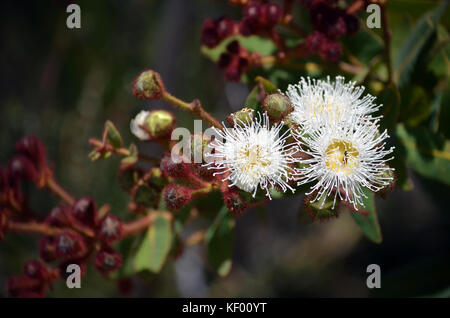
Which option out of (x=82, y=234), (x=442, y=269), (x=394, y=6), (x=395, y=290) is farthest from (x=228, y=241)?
(x=394, y=6)

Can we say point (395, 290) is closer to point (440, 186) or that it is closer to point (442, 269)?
point (442, 269)

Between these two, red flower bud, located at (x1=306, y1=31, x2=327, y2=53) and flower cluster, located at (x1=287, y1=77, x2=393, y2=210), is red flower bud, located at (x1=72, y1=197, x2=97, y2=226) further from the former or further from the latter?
red flower bud, located at (x1=306, y1=31, x2=327, y2=53)

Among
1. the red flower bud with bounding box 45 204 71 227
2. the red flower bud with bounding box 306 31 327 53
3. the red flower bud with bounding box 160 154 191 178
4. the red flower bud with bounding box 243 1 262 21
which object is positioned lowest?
the red flower bud with bounding box 45 204 71 227

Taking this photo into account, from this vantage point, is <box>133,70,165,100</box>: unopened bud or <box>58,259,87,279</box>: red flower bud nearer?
<box>133,70,165,100</box>: unopened bud

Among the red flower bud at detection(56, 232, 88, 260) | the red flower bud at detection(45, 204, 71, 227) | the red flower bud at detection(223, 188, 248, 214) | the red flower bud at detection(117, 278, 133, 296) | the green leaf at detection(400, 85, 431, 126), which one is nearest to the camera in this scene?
the red flower bud at detection(223, 188, 248, 214)

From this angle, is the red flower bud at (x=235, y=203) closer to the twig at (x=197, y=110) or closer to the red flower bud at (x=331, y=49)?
the twig at (x=197, y=110)

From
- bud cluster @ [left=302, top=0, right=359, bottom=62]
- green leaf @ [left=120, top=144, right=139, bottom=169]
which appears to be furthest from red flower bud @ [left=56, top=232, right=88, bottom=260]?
bud cluster @ [left=302, top=0, right=359, bottom=62]
